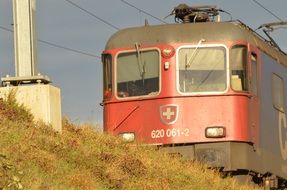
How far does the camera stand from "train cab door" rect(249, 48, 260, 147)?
660 inches

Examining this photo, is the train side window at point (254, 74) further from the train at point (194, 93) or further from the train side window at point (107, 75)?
the train side window at point (107, 75)

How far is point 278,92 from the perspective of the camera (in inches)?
749

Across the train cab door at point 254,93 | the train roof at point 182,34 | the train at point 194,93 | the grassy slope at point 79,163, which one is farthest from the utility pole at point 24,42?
the train cab door at point 254,93

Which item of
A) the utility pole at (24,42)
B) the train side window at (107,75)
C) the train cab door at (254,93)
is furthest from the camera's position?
the train side window at (107,75)

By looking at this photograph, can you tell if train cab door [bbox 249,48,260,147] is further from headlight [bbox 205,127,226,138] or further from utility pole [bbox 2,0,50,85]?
utility pole [bbox 2,0,50,85]

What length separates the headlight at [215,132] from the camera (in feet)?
53.4

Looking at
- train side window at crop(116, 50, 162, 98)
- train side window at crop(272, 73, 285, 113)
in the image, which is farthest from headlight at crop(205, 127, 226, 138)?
train side window at crop(272, 73, 285, 113)


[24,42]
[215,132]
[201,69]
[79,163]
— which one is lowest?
[79,163]

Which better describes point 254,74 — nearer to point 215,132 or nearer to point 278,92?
point 215,132

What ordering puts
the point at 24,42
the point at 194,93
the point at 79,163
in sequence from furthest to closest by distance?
the point at 194,93 → the point at 24,42 → the point at 79,163

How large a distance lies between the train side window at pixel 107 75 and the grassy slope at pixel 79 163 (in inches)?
78.4

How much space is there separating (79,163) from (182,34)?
6110 millimetres

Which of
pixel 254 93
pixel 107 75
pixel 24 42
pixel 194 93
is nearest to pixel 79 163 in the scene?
pixel 24 42

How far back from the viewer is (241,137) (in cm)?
1628
